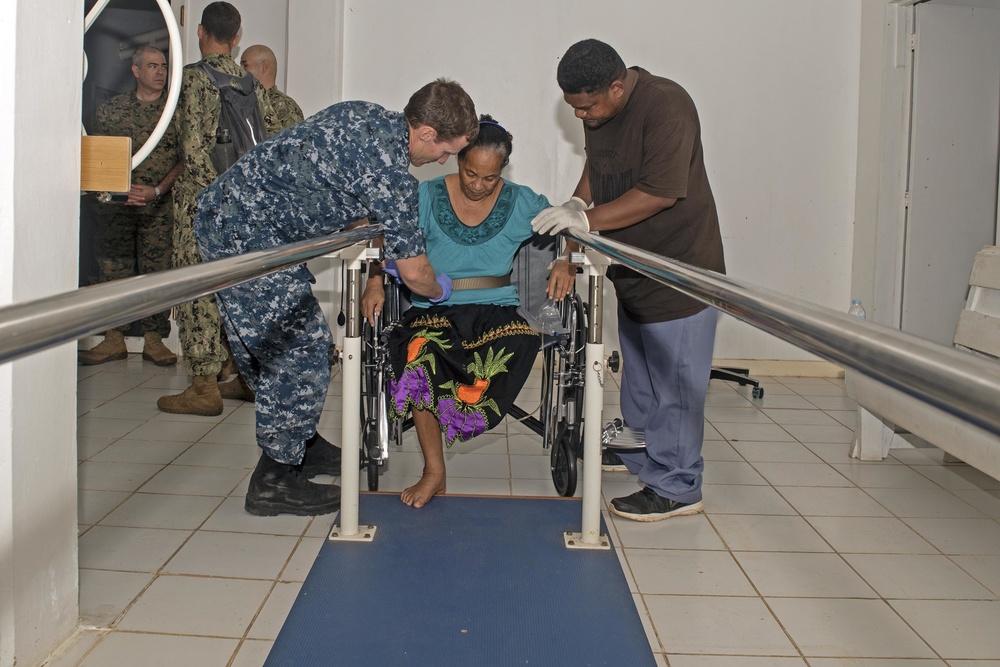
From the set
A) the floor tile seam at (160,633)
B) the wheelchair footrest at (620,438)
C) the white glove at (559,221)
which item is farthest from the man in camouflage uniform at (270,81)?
the floor tile seam at (160,633)

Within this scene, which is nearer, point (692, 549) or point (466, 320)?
point (692, 549)

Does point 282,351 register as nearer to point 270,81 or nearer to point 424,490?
point 424,490

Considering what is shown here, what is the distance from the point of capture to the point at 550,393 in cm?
296

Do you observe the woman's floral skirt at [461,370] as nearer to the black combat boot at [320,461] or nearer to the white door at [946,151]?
the black combat boot at [320,461]

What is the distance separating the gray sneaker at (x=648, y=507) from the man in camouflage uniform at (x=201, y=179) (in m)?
1.92

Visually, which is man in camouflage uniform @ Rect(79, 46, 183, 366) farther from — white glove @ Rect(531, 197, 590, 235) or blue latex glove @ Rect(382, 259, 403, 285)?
white glove @ Rect(531, 197, 590, 235)

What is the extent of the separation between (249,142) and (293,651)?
252 centimetres

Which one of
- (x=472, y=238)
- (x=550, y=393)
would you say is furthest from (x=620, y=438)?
(x=472, y=238)

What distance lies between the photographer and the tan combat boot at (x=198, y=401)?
12.6ft

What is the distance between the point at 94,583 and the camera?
224cm

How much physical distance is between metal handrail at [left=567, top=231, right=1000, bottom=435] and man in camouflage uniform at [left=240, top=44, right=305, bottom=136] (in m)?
3.38

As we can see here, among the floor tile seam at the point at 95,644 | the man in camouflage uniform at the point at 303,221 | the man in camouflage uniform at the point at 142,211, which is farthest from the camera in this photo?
the man in camouflage uniform at the point at 142,211

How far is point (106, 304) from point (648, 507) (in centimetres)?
222

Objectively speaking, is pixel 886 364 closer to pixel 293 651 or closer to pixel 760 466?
pixel 293 651
